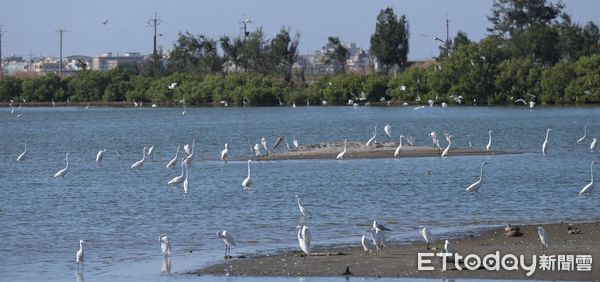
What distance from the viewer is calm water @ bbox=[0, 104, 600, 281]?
1919 centimetres

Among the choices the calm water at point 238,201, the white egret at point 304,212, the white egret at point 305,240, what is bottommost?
the calm water at point 238,201

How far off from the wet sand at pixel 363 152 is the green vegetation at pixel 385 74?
155 ft

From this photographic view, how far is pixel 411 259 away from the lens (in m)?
16.7

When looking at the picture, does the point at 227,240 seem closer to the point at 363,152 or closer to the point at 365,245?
the point at 365,245

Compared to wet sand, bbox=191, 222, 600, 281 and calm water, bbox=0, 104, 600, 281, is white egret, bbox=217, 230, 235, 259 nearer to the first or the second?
calm water, bbox=0, 104, 600, 281

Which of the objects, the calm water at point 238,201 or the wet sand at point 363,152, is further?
the wet sand at point 363,152

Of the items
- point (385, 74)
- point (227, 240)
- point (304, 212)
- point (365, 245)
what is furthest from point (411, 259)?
point (385, 74)

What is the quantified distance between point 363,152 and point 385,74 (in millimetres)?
68063

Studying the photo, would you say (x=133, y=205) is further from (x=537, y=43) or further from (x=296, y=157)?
(x=537, y=43)

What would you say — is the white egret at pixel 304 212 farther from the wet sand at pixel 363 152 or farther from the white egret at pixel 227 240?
the wet sand at pixel 363 152

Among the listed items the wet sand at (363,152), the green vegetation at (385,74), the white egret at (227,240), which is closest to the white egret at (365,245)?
the white egret at (227,240)

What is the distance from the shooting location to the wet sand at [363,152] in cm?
3769

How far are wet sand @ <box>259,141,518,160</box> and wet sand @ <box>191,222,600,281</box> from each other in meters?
18.3

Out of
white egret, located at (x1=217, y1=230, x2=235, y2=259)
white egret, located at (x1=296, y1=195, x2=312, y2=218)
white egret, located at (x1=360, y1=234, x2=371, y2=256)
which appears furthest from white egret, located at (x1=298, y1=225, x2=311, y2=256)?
white egret, located at (x1=296, y1=195, x2=312, y2=218)
